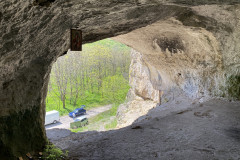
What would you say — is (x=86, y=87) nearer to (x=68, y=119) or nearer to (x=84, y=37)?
(x=68, y=119)

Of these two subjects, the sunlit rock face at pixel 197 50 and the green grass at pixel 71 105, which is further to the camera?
the green grass at pixel 71 105

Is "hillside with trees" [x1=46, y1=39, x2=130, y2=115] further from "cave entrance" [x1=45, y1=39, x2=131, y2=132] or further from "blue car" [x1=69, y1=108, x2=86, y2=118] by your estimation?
"blue car" [x1=69, y1=108, x2=86, y2=118]

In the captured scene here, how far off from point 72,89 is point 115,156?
70.9ft

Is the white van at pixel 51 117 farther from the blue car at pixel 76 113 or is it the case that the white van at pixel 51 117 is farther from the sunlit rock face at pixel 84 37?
the sunlit rock face at pixel 84 37

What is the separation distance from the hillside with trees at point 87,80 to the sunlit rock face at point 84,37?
15388 mm

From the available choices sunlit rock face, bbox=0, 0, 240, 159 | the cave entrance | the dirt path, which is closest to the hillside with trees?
the cave entrance

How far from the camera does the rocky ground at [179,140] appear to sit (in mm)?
3436

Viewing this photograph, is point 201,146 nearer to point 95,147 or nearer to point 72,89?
point 95,147

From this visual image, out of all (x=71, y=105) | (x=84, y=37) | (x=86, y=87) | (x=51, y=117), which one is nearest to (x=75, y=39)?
(x=84, y=37)

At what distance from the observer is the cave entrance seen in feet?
68.5

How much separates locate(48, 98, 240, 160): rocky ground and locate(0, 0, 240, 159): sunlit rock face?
37.8 inches

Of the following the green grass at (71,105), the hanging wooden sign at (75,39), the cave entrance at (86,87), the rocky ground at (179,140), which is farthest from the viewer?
the green grass at (71,105)

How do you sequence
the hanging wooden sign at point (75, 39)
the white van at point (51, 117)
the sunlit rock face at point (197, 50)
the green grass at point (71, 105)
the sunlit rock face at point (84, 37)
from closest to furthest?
the sunlit rock face at point (84, 37)
the hanging wooden sign at point (75, 39)
the sunlit rock face at point (197, 50)
the white van at point (51, 117)
the green grass at point (71, 105)

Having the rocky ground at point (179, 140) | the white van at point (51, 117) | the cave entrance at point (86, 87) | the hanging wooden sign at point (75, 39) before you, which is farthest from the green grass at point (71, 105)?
the hanging wooden sign at point (75, 39)
